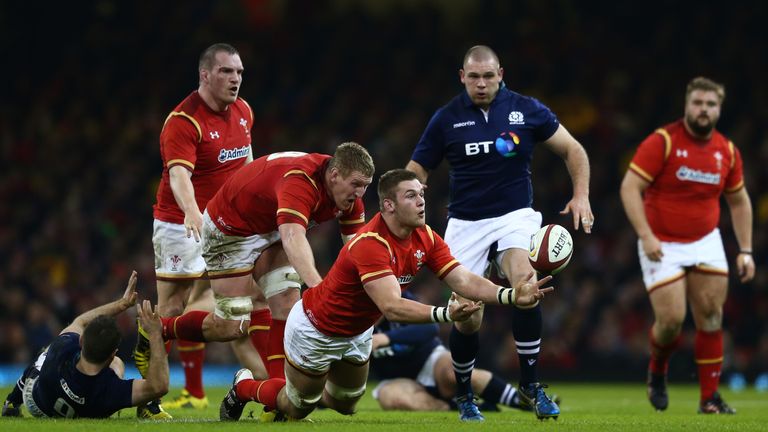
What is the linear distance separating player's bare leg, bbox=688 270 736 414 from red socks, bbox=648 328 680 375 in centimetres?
24

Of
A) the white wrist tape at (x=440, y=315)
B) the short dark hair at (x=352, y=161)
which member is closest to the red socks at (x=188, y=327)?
the short dark hair at (x=352, y=161)

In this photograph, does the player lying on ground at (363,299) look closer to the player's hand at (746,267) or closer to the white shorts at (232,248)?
the white shorts at (232,248)

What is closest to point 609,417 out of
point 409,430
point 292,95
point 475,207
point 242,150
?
point 475,207

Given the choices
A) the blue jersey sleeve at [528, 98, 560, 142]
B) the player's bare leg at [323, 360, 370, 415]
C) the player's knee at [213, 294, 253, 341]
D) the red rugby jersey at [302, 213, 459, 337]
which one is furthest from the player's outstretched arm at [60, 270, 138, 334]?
the blue jersey sleeve at [528, 98, 560, 142]

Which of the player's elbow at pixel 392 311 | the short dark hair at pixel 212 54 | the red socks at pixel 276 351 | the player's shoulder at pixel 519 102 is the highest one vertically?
the short dark hair at pixel 212 54

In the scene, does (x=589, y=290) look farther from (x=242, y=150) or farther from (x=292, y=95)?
(x=242, y=150)

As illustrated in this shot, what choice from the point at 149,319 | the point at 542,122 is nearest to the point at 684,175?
the point at 542,122

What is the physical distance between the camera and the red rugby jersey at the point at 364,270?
713 cm

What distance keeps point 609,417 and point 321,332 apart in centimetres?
277

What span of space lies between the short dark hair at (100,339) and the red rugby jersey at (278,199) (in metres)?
1.29

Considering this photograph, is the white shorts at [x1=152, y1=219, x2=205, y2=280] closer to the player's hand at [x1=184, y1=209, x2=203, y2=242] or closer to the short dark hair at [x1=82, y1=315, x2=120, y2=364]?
the player's hand at [x1=184, y1=209, x2=203, y2=242]

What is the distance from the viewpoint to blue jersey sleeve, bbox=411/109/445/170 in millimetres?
9164

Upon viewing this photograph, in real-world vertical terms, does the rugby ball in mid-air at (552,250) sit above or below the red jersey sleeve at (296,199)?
below

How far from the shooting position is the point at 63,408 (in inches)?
302
